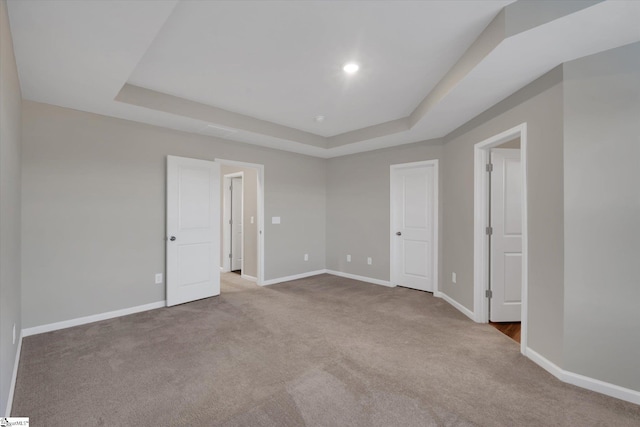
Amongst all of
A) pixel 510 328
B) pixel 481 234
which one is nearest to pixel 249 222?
pixel 481 234

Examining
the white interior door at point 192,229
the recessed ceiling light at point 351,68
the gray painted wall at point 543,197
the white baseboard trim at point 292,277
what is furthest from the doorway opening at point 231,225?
the gray painted wall at point 543,197

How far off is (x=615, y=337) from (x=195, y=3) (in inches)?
144

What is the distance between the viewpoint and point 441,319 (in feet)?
11.7

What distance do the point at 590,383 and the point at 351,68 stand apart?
10.3 ft

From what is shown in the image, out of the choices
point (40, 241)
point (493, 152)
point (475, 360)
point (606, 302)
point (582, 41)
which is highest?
point (582, 41)

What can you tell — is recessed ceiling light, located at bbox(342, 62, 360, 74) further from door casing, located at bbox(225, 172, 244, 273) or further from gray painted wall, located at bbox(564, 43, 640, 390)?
door casing, located at bbox(225, 172, 244, 273)

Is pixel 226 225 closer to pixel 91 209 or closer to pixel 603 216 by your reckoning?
pixel 91 209

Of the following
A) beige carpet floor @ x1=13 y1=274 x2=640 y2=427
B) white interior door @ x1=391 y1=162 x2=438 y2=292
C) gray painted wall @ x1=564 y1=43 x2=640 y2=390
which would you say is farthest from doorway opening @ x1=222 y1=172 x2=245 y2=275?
gray painted wall @ x1=564 y1=43 x2=640 y2=390

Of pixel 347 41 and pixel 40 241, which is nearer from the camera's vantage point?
pixel 347 41

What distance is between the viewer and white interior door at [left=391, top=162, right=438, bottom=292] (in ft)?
15.4

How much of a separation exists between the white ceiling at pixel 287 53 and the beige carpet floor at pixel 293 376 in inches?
95.1

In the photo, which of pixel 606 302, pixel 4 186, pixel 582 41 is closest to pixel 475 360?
pixel 606 302

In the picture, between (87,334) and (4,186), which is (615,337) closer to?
(4,186)

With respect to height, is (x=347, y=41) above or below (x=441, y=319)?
above
